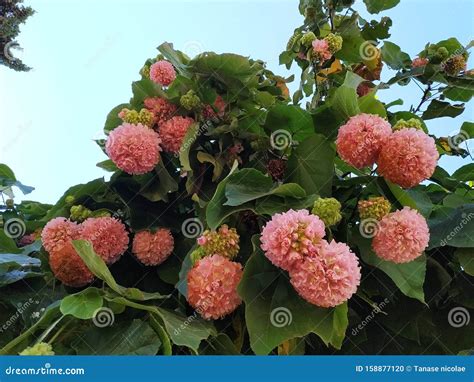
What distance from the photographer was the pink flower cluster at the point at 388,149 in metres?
0.80

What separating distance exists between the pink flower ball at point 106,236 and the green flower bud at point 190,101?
231mm

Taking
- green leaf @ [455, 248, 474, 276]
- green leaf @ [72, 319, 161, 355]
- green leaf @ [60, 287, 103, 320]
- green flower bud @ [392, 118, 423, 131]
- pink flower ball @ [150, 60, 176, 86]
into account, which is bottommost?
green leaf @ [72, 319, 161, 355]

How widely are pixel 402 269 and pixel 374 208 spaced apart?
9 centimetres

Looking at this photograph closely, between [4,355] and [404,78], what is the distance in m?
0.90

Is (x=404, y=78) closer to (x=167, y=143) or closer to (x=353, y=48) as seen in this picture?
(x=353, y=48)

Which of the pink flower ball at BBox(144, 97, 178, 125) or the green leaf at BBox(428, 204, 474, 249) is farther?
the pink flower ball at BBox(144, 97, 178, 125)

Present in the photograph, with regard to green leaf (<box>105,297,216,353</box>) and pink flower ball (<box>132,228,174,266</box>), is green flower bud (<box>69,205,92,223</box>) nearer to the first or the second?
pink flower ball (<box>132,228,174,266</box>)

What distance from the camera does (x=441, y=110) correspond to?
1171mm

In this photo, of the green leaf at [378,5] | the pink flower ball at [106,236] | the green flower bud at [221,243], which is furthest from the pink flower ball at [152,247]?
the green leaf at [378,5]

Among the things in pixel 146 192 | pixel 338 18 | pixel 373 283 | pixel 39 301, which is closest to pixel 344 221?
pixel 373 283

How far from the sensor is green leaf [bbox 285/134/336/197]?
85 centimetres

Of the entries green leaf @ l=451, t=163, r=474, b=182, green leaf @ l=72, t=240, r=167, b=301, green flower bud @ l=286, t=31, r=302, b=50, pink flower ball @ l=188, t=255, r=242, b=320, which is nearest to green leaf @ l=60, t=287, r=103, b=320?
green leaf @ l=72, t=240, r=167, b=301

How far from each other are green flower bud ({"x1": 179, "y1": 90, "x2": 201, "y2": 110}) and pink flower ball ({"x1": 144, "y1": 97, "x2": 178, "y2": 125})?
0.10 feet

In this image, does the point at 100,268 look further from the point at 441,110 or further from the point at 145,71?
the point at 441,110
